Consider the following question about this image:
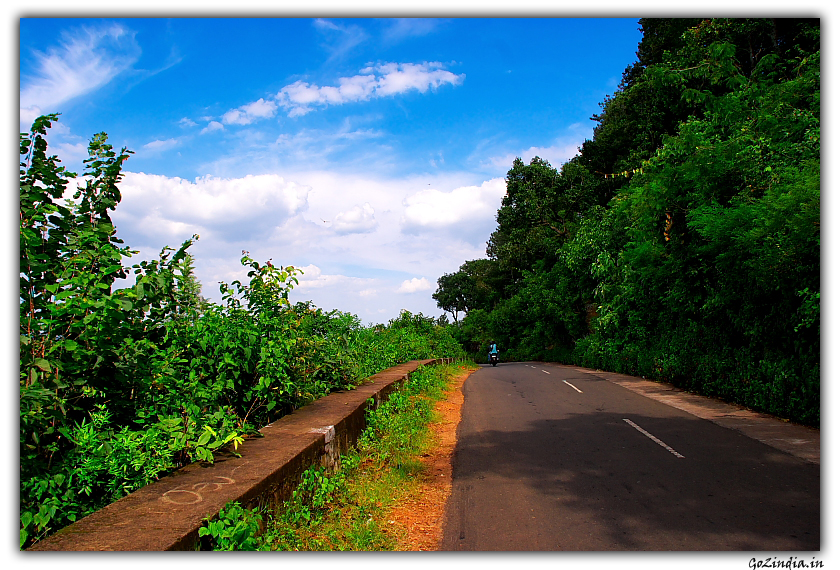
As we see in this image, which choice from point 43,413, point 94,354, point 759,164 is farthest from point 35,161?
point 759,164

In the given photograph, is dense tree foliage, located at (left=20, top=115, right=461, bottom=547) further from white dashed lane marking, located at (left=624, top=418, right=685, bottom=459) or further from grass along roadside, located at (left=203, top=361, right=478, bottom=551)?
white dashed lane marking, located at (left=624, top=418, right=685, bottom=459)

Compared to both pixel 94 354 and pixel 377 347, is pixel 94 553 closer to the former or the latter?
pixel 94 354

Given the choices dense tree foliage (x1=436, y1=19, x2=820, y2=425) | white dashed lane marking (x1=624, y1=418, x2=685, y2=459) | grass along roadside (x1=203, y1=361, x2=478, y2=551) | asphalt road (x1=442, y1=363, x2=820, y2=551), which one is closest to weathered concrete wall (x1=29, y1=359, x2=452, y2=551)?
grass along roadside (x1=203, y1=361, x2=478, y2=551)

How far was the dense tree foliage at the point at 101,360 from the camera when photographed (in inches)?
144

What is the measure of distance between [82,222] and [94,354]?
1135 mm

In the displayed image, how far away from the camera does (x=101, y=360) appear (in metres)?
Result: 3.98

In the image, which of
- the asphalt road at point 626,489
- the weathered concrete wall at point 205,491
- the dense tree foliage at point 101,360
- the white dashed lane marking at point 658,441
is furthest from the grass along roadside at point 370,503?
the white dashed lane marking at point 658,441

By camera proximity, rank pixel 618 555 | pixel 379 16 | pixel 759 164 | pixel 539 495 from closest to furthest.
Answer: pixel 618 555
pixel 379 16
pixel 539 495
pixel 759 164

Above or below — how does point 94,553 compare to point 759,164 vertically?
below

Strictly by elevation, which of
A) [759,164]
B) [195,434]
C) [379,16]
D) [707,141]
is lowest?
[195,434]

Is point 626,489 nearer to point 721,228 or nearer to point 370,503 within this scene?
point 370,503

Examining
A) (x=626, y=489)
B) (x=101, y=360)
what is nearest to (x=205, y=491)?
(x=101, y=360)

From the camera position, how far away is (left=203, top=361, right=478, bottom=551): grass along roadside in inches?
143

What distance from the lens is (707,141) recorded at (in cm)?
1341
